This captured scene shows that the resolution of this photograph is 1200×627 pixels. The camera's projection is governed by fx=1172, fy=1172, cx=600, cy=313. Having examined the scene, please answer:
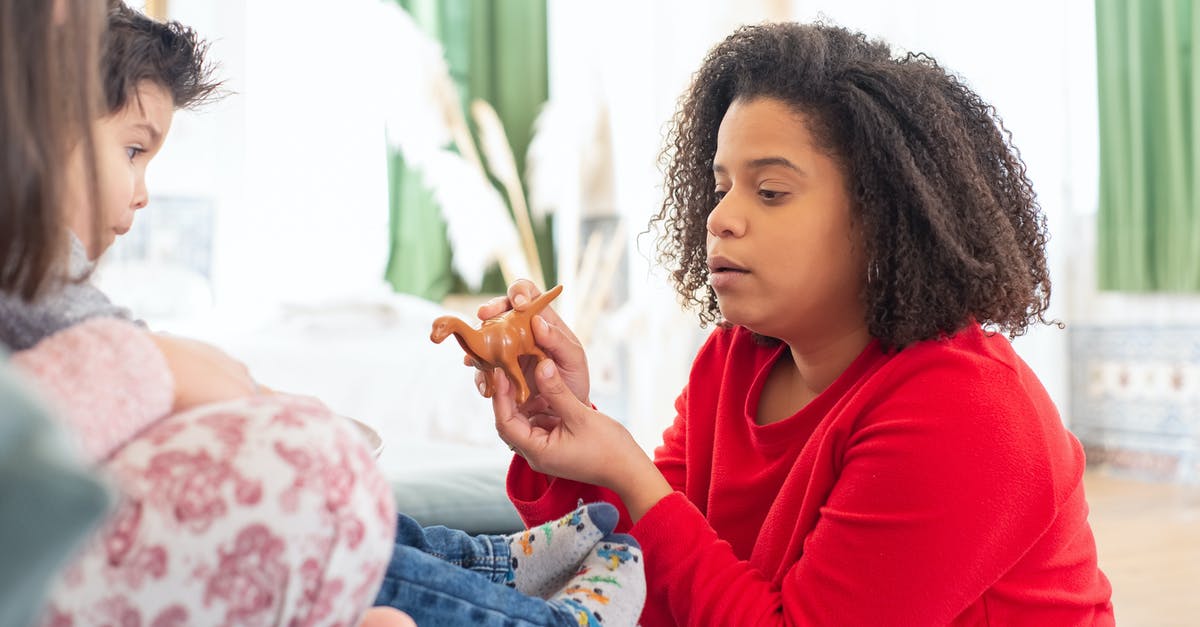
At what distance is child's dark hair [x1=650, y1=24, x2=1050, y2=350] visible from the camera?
112cm

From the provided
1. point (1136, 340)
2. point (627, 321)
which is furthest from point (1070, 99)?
point (627, 321)

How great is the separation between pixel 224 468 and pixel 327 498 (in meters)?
0.05

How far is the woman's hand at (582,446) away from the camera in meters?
1.15

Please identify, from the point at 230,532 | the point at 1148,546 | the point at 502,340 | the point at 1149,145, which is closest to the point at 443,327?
the point at 502,340

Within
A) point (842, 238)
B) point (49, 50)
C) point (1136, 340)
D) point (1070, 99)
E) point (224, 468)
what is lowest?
point (1136, 340)

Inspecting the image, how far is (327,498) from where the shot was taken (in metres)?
0.60

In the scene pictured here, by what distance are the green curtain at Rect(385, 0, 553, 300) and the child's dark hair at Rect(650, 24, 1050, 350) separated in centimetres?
346

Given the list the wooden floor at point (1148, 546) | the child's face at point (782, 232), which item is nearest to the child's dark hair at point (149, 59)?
the child's face at point (782, 232)

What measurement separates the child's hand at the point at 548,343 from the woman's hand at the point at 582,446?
0.05 metres

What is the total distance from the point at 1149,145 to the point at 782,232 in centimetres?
323

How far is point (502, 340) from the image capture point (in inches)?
45.1

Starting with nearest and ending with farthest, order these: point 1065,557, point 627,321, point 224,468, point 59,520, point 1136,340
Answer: point 59,520 → point 224,468 → point 1065,557 → point 1136,340 → point 627,321

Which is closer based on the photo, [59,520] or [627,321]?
[59,520]

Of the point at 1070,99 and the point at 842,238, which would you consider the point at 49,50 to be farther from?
the point at 1070,99
